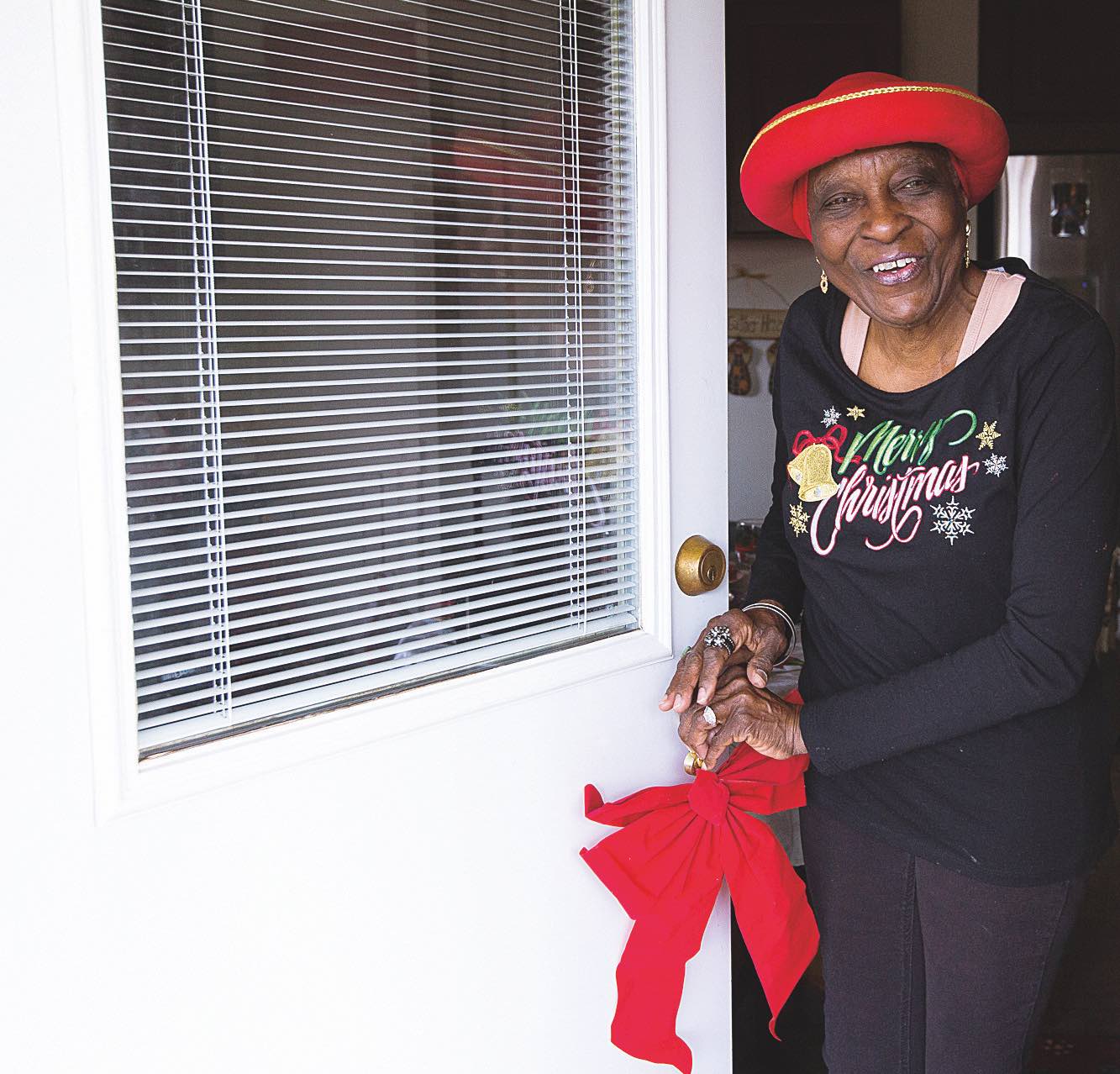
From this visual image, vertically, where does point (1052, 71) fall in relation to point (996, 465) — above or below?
above

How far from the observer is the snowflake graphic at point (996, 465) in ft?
4.00

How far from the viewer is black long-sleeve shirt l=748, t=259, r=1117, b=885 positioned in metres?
1.19

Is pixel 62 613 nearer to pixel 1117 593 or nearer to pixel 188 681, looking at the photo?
pixel 188 681

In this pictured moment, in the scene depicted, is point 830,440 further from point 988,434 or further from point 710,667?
point 710,667

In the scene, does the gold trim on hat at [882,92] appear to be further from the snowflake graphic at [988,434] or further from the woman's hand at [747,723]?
the woman's hand at [747,723]

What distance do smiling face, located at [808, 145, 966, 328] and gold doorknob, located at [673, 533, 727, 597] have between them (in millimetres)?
319

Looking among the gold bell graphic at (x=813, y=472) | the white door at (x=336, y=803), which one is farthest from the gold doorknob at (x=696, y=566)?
the gold bell graphic at (x=813, y=472)

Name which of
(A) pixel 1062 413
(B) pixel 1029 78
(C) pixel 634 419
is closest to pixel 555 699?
(C) pixel 634 419

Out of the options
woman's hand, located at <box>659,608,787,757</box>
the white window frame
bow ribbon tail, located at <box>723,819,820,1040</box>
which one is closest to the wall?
woman's hand, located at <box>659,608,787,757</box>

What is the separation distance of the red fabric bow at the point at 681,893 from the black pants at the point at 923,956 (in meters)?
0.13

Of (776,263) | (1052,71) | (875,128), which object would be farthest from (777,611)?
(1052,71)

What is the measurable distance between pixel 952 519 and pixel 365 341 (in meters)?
0.63

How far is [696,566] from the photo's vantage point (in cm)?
136

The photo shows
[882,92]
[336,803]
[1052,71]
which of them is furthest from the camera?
[1052,71]
